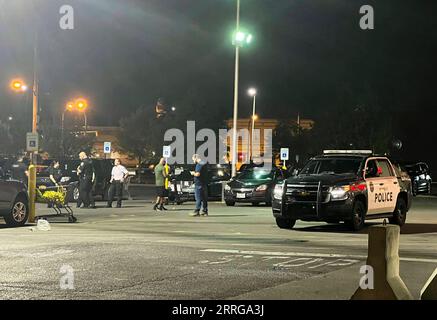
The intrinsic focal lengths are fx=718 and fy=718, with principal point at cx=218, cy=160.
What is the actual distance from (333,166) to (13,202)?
301 inches

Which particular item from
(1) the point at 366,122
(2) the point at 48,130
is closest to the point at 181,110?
(2) the point at 48,130

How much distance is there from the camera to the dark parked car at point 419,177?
37.2 meters

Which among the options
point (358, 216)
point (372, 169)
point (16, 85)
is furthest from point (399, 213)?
point (16, 85)

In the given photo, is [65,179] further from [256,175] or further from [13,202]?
[13,202]

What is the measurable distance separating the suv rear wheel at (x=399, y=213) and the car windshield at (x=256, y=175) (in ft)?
29.3

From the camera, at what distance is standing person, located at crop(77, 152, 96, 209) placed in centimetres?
2417

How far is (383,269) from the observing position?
288 inches

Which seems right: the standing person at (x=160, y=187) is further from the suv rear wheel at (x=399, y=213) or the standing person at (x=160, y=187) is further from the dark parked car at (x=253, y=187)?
the suv rear wheel at (x=399, y=213)

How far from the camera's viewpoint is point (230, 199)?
26.5 metres

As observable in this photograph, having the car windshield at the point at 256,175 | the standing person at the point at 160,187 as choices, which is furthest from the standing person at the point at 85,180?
the car windshield at the point at 256,175

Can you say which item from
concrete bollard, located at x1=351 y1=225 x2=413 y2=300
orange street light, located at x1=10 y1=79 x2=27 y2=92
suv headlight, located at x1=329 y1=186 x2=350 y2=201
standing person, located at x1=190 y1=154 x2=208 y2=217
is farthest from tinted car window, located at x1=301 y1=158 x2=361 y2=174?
orange street light, located at x1=10 y1=79 x2=27 y2=92

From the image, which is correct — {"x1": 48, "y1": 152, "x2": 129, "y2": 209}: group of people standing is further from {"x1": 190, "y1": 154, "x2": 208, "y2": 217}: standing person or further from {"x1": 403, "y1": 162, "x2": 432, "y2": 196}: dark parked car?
{"x1": 403, "y1": 162, "x2": 432, "y2": 196}: dark parked car

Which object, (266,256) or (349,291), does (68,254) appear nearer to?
(266,256)

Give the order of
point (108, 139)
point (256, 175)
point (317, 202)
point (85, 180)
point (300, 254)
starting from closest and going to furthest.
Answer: point (300, 254) → point (317, 202) → point (85, 180) → point (256, 175) → point (108, 139)
